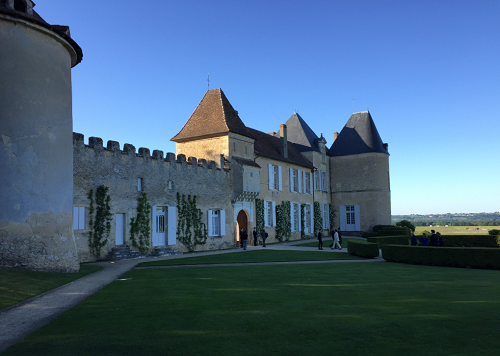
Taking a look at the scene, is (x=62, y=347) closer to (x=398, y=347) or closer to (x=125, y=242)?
(x=398, y=347)

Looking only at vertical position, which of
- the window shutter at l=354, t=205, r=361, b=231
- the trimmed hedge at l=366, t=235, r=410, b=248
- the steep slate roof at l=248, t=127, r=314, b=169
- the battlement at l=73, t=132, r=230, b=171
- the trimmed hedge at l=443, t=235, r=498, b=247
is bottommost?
the trimmed hedge at l=443, t=235, r=498, b=247

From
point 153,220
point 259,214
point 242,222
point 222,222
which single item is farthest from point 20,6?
Result: point 259,214

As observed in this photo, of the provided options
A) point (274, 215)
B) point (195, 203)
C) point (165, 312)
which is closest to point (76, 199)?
point (195, 203)

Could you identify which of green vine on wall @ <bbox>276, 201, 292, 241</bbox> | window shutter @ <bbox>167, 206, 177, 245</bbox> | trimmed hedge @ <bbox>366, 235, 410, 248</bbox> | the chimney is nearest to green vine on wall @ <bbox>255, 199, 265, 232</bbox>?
green vine on wall @ <bbox>276, 201, 292, 241</bbox>

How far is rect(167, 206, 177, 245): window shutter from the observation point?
2075cm

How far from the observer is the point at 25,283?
9.80 metres

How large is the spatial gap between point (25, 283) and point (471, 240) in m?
24.1

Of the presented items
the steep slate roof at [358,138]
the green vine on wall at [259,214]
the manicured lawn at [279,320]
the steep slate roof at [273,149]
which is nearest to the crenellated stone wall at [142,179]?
the green vine on wall at [259,214]

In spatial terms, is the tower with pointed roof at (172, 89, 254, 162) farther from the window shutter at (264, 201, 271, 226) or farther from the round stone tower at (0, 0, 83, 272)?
the round stone tower at (0, 0, 83, 272)

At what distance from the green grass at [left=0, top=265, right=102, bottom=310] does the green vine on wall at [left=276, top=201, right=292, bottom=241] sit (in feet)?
64.4

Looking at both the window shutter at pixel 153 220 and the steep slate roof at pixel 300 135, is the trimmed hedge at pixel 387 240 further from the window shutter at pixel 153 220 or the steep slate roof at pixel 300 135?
the steep slate roof at pixel 300 135

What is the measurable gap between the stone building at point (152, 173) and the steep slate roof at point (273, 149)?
7.2 inches

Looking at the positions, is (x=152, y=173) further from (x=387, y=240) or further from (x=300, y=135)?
(x=300, y=135)

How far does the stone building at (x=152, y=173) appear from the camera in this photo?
37.7 feet
